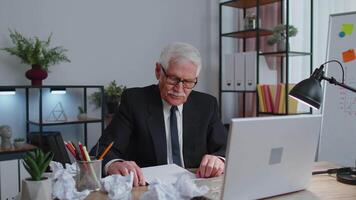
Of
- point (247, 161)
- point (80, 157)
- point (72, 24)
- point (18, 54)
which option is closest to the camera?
point (247, 161)

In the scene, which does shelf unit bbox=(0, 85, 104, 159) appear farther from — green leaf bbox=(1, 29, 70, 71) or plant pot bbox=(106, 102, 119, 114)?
green leaf bbox=(1, 29, 70, 71)

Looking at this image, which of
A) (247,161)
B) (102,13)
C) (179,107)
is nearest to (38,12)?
(102,13)

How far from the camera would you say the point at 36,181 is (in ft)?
3.15

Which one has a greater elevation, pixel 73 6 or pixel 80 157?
pixel 73 6

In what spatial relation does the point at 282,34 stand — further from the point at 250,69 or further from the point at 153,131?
the point at 153,131

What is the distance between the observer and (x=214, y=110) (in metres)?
1.88

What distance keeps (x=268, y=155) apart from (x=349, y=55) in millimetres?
1705

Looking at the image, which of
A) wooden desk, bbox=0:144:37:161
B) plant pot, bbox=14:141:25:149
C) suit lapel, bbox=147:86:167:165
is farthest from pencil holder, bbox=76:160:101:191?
plant pot, bbox=14:141:25:149

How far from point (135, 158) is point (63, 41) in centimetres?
→ 170

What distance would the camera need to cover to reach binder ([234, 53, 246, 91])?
3.40m

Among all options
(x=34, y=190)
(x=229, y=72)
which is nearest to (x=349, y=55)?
(x=229, y=72)

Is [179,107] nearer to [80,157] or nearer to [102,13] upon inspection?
[80,157]

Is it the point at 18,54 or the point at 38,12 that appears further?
the point at 38,12

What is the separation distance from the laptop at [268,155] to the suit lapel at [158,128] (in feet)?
2.23
